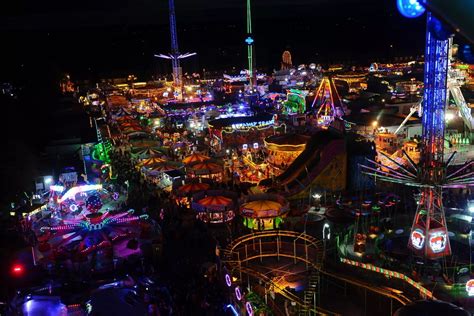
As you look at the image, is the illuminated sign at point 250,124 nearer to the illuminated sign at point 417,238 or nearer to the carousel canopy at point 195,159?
the carousel canopy at point 195,159

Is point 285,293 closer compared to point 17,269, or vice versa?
point 285,293

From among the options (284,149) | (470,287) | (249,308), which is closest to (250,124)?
(284,149)

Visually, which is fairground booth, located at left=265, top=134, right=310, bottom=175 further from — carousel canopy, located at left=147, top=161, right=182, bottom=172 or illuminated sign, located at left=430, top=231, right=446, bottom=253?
illuminated sign, located at left=430, top=231, right=446, bottom=253

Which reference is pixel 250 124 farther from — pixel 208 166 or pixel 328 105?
pixel 208 166

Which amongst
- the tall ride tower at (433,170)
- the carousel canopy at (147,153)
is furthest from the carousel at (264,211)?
the carousel canopy at (147,153)

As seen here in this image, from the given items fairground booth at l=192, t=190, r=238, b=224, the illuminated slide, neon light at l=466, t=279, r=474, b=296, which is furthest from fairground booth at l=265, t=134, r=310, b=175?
neon light at l=466, t=279, r=474, b=296

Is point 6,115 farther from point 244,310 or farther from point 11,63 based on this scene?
point 244,310

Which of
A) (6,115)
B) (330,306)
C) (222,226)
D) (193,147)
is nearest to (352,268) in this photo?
(330,306)
